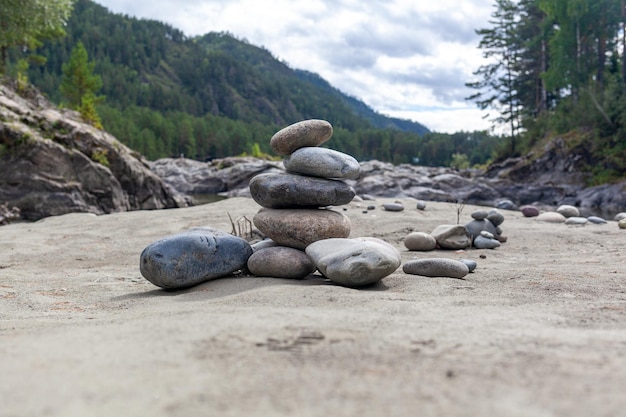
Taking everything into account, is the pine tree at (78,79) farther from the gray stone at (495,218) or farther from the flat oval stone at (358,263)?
the flat oval stone at (358,263)

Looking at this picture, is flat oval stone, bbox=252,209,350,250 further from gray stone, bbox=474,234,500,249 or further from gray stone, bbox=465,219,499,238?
gray stone, bbox=465,219,499,238

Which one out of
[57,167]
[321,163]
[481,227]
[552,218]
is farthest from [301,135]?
[57,167]

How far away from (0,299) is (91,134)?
42.1ft

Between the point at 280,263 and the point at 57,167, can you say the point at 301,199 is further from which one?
the point at 57,167

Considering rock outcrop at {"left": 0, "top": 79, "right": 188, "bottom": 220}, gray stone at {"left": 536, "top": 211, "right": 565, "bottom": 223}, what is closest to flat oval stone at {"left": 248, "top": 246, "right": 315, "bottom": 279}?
gray stone at {"left": 536, "top": 211, "right": 565, "bottom": 223}

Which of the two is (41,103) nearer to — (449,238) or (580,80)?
(449,238)

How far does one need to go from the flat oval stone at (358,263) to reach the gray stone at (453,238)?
132 inches

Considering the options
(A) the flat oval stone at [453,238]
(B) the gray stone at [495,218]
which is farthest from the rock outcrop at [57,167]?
(B) the gray stone at [495,218]

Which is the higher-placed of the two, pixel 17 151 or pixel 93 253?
pixel 17 151

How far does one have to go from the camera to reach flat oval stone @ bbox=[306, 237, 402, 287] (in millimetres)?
4754

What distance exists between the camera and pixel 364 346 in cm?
240

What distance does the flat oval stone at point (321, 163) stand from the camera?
633 cm

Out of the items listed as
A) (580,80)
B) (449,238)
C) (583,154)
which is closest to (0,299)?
(449,238)

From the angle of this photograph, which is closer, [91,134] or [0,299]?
[0,299]
